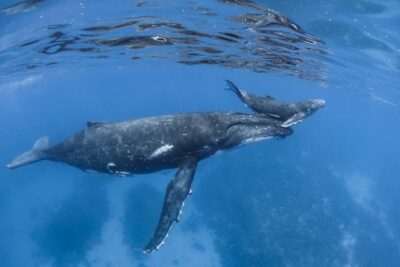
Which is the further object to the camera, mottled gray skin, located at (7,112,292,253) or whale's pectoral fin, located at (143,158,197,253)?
mottled gray skin, located at (7,112,292,253)

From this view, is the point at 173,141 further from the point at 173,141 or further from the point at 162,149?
the point at 162,149

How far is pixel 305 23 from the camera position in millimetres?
16062

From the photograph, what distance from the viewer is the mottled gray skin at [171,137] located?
1076 cm

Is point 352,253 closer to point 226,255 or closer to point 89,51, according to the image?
point 226,255

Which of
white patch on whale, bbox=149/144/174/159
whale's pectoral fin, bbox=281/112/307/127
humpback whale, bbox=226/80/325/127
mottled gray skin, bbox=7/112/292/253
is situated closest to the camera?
mottled gray skin, bbox=7/112/292/253

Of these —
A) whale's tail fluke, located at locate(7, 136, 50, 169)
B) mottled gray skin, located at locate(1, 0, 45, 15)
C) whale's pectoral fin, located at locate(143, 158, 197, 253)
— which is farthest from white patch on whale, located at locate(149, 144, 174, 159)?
mottled gray skin, located at locate(1, 0, 45, 15)

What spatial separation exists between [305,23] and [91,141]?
10.3 metres

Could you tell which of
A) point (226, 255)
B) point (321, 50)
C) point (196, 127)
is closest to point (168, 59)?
point (321, 50)

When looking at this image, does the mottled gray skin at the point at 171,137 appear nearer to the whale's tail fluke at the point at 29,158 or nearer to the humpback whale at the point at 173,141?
the humpback whale at the point at 173,141

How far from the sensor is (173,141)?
35.4 feet

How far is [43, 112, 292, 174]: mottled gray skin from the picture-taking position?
35.3 feet

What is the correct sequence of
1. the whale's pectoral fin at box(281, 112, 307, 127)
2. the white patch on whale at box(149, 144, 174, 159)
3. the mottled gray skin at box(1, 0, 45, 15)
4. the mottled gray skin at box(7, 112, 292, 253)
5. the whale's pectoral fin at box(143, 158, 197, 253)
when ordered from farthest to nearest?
the mottled gray skin at box(1, 0, 45, 15)
the white patch on whale at box(149, 144, 174, 159)
the whale's pectoral fin at box(281, 112, 307, 127)
the mottled gray skin at box(7, 112, 292, 253)
the whale's pectoral fin at box(143, 158, 197, 253)

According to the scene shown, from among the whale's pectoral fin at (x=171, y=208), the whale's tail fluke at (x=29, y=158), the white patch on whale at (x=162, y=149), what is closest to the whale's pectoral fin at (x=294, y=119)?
the whale's pectoral fin at (x=171, y=208)

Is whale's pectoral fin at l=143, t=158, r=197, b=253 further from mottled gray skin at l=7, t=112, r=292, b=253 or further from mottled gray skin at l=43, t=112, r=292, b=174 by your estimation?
mottled gray skin at l=43, t=112, r=292, b=174
